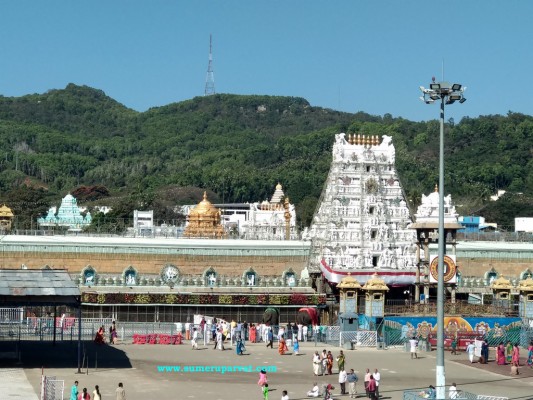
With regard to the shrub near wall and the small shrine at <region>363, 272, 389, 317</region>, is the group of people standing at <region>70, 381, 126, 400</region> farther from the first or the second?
the shrub near wall

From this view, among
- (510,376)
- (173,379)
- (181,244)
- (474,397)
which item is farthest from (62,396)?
(181,244)

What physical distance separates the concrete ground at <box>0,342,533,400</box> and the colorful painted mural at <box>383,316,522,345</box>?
1.59 metres

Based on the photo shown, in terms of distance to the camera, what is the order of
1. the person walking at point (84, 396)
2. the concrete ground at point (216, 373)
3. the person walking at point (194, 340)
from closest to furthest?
the person walking at point (84, 396) < the concrete ground at point (216, 373) < the person walking at point (194, 340)

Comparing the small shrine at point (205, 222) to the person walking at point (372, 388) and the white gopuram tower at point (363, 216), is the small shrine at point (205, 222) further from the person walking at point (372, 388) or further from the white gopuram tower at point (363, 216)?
the person walking at point (372, 388)

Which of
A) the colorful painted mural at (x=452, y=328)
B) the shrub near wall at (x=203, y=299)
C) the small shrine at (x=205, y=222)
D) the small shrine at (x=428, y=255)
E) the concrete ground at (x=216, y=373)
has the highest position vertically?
the small shrine at (x=205, y=222)

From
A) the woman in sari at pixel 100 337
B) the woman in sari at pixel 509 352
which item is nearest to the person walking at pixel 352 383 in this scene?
the woman in sari at pixel 509 352

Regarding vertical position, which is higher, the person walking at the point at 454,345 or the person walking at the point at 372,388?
the person walking at the point at 454,345

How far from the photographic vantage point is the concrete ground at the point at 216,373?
37781mm

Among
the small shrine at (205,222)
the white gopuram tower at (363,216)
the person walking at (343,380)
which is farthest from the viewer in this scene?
the small shrine at (205,222)

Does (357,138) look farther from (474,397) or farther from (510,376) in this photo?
(474,397)

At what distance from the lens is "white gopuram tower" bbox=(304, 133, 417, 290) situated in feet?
230

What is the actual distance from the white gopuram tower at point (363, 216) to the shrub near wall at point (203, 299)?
17.9ft

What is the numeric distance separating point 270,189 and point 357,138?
354 feet

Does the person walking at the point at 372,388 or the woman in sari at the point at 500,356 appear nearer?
the person walking at the point at 372,388
